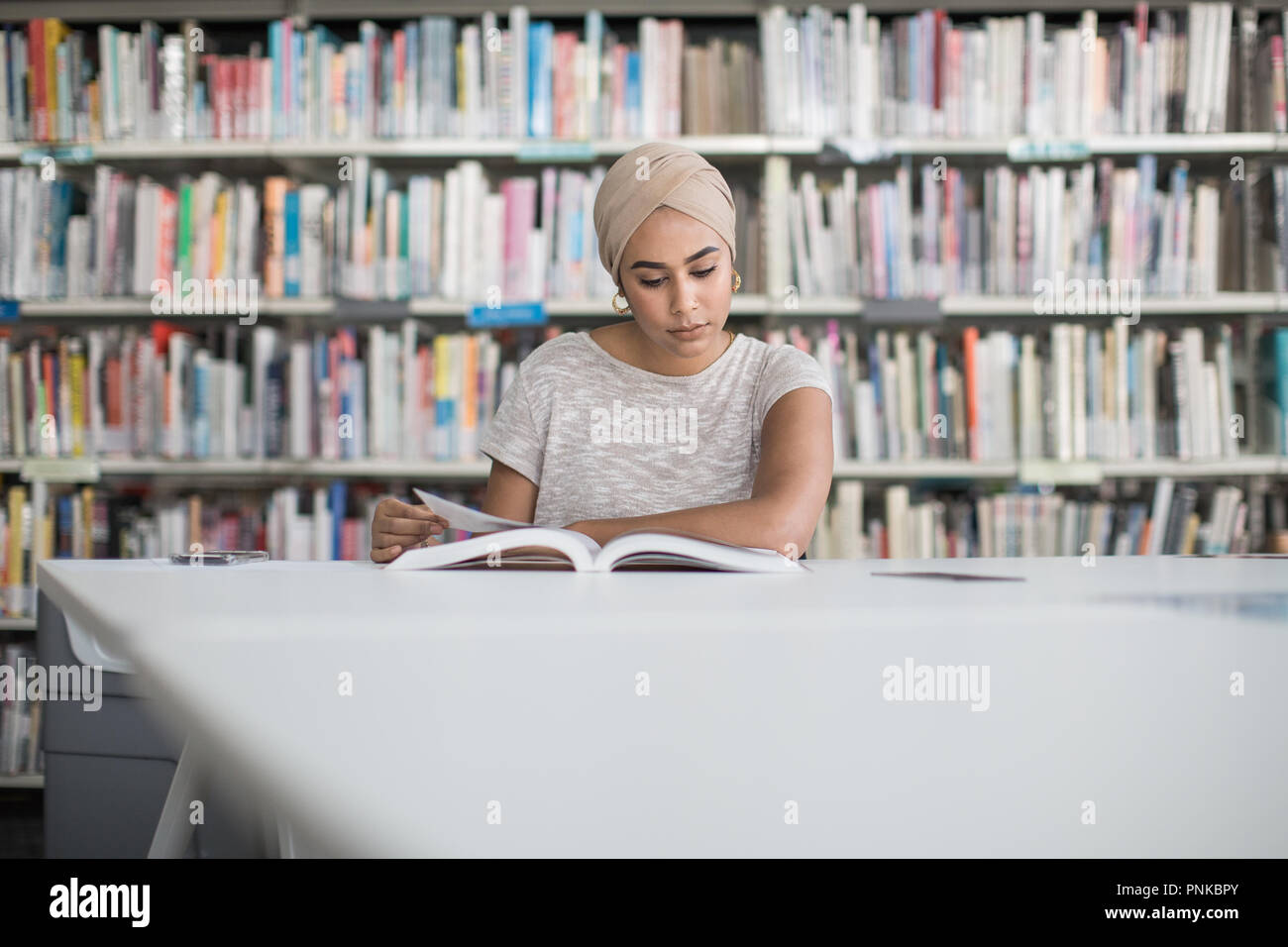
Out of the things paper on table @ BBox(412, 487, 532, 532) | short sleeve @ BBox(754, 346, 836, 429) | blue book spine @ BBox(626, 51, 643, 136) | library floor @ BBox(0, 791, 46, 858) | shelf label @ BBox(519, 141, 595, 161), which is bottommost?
library floor @ BBox(0, 791, 46, 858)

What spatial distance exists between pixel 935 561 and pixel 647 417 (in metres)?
0.45

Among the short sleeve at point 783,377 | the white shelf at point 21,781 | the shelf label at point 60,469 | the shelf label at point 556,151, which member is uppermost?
the shelf label at point 556,151

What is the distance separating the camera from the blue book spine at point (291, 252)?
2357 millimetres

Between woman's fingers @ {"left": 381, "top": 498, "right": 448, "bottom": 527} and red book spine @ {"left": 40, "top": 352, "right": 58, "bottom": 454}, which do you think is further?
red book spine @ {"left": 40, "top": 352, "right": 58, "bottom": 454}

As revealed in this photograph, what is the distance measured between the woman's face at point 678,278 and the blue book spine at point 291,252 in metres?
1.36

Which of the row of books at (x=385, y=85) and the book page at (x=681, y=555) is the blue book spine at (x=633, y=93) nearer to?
the row of books at (x=385, y=85)

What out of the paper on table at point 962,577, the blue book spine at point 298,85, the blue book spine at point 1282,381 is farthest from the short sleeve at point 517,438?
the blue book spine at point 1282,381

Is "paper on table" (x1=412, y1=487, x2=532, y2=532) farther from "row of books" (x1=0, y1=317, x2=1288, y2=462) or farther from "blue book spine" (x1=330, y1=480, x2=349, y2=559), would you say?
"blue book spine" (x1=330, y1=480, x2=349, y2=559)

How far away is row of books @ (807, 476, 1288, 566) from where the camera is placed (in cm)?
228

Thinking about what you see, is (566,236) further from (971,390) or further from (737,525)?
(737,525)

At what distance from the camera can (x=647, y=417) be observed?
4.42ft

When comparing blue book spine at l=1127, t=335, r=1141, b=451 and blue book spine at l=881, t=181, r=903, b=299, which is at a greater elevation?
blue book spine at l=881, t=181, r=903, b=299

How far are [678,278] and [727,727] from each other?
903mm

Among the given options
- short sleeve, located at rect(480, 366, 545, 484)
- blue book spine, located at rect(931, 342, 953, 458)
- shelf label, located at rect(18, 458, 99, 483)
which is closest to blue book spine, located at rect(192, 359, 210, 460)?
shelf label, located at rect(18, 458, 99, 483)
